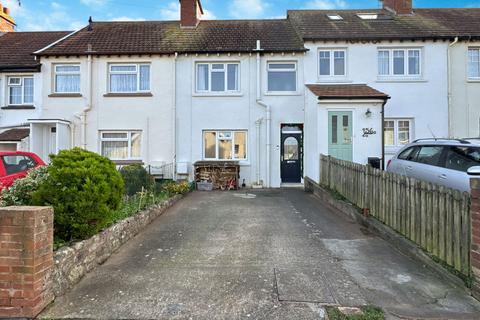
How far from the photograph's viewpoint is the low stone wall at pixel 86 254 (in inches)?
137

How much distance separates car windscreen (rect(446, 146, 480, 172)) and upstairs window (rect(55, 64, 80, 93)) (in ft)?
45.6

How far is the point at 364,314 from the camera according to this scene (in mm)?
3012

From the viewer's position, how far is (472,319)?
3.03 m

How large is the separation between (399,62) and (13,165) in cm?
1418

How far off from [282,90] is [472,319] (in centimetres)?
1110

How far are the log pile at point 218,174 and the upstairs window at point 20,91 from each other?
27.5 feet

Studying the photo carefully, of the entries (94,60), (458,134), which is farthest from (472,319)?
(94,60)

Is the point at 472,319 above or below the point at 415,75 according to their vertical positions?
below

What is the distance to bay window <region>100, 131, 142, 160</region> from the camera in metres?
13.2

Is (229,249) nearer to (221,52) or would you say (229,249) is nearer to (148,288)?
(148,288)

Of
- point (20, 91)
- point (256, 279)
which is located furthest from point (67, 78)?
point (256, 279)

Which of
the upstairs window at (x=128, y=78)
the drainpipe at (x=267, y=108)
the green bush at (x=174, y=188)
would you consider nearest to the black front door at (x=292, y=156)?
the drainpipe at (x=267, y=108)

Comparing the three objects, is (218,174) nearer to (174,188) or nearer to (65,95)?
(174,188)

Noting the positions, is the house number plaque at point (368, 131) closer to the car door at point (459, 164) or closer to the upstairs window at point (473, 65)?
the car door at point (459, 164)
